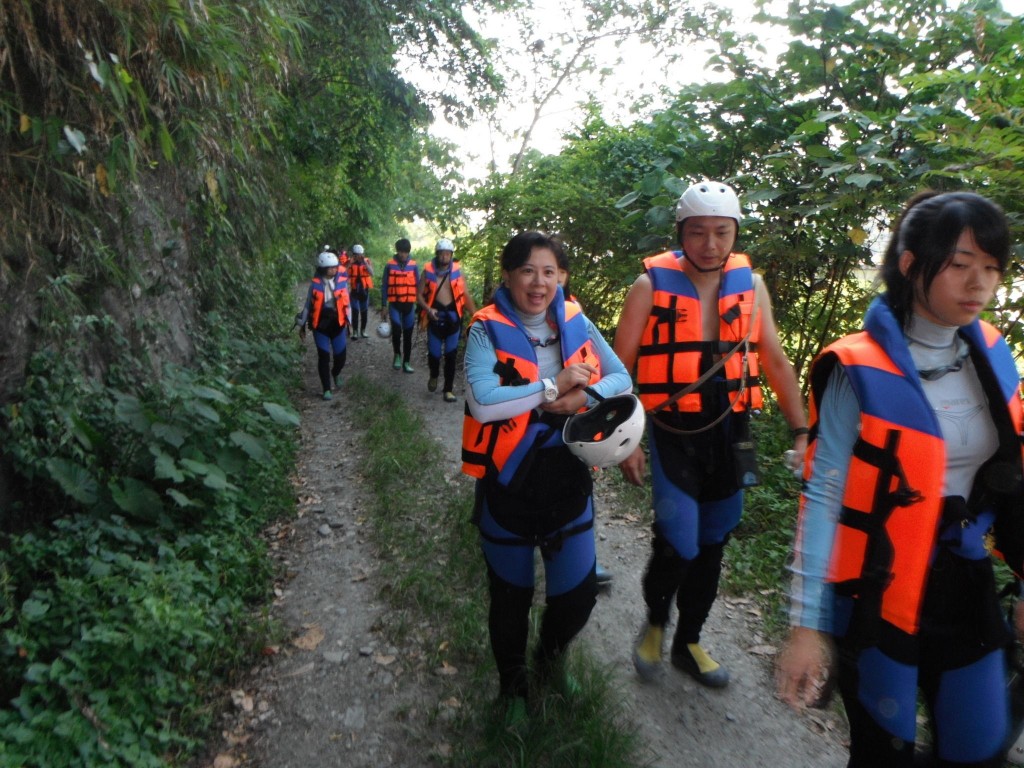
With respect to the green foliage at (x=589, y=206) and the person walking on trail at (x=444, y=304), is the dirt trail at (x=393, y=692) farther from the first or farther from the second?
the person walking on trail at (x=444, y=304)

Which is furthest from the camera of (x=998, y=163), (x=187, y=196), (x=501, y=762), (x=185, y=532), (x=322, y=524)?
(x=187, y=196)

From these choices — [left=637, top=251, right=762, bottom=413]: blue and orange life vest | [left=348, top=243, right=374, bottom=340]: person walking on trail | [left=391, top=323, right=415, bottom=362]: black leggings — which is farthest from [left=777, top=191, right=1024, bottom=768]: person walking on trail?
[left=348, top=243, right=374, bottom=340]: person walking on trail

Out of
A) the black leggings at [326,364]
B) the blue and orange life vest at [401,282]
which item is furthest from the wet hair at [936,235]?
the blue and orange life vest at [401,282]

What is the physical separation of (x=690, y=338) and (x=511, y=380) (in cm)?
83

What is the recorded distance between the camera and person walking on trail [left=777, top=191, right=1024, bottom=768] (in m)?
1.69

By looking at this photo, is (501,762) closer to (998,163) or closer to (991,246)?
(991,246)

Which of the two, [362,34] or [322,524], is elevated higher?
[362,34]

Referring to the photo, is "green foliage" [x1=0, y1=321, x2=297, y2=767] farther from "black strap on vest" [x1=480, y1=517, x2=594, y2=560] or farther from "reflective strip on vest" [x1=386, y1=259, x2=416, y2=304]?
"reflective strip on vest" [x1=386, y1=259, x2=416, y2=304]

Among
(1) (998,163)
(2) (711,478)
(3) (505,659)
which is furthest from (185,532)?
(1) (998,163)

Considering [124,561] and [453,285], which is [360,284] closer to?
[453,285]

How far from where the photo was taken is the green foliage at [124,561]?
2.96 meters

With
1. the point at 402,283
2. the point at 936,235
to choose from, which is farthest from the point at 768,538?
the point at 402,283

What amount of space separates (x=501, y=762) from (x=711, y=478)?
4.56 ft

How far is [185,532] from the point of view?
438cm
